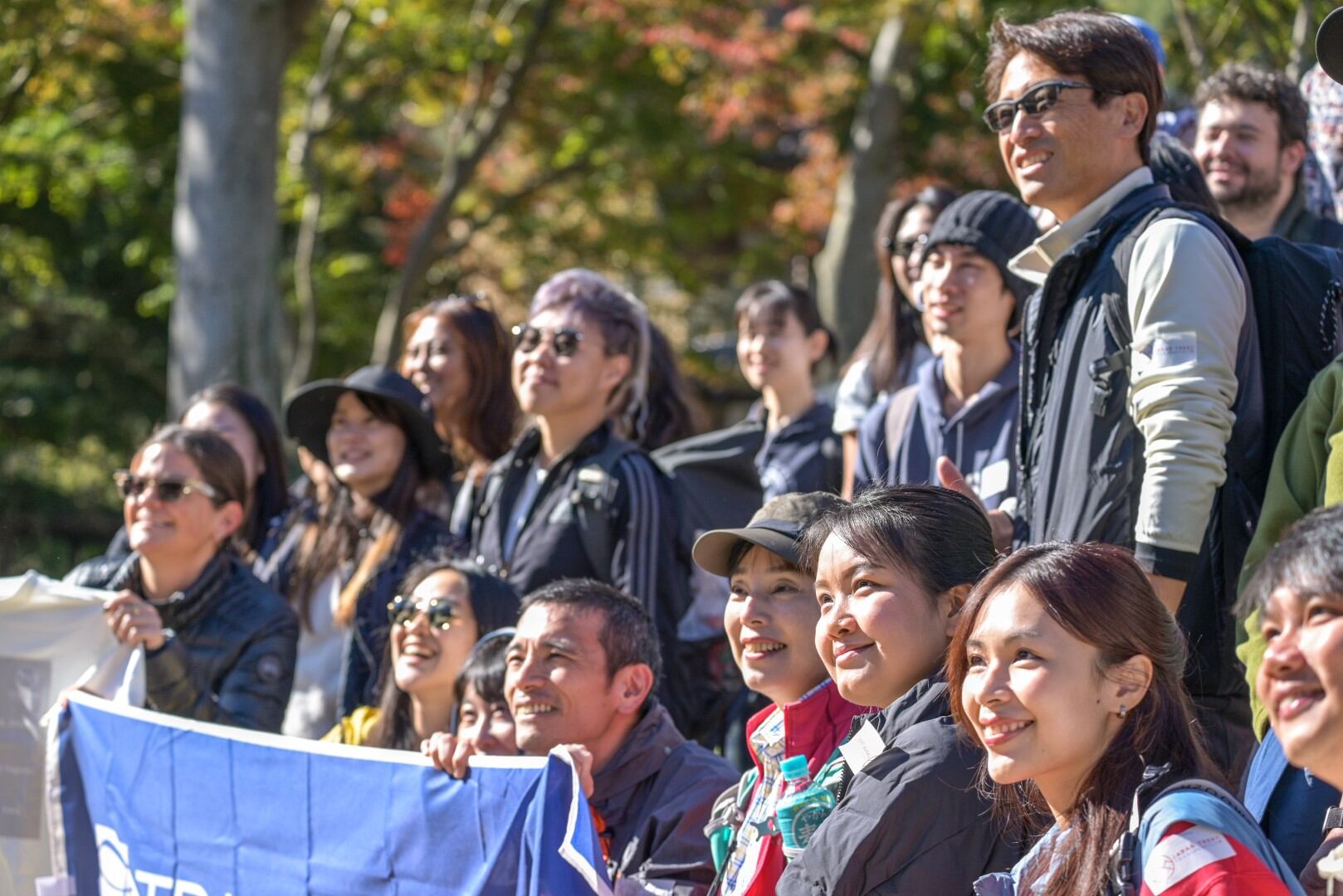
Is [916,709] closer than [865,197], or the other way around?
[916,709]

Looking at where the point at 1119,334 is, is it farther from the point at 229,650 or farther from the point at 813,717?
the point at 229,650

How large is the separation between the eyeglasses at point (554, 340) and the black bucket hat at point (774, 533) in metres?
1.54

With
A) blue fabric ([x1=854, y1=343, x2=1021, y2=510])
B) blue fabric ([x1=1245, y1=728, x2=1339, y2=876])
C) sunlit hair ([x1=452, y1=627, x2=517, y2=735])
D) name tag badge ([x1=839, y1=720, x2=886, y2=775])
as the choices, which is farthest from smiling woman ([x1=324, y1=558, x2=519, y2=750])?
blue fabric ([x1=1245, y1=728, x2=1339, y2=876])

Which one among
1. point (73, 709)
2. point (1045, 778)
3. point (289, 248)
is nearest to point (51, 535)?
point (289, 248)

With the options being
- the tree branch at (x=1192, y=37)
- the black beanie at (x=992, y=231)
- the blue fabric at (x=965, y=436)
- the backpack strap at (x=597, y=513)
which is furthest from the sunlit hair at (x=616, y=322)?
the tree branch at (x=1192, y=37)

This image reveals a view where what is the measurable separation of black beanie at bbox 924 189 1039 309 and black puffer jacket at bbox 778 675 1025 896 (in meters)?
2.11

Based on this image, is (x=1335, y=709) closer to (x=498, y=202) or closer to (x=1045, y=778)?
(x=1045, y=778)

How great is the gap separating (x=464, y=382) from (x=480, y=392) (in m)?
0.07

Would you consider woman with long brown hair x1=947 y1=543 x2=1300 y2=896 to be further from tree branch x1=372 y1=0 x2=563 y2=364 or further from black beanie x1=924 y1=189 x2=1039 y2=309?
tree branch x1=372 y1=0 x2=563 y2=364

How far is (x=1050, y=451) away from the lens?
3816 millimetres

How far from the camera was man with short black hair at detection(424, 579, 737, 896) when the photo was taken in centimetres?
389

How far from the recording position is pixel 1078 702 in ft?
9.20

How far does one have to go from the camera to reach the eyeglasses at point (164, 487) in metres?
5.32

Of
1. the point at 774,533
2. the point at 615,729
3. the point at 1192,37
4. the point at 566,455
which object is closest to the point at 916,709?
the point at 774,533
